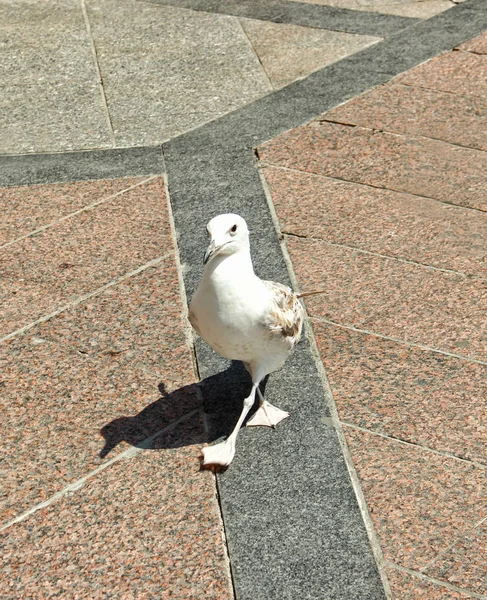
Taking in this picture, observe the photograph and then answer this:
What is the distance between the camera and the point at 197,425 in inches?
159

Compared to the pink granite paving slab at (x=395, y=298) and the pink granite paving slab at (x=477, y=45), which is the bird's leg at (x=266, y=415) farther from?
the pink granite paving slab at (x=477, y=45)

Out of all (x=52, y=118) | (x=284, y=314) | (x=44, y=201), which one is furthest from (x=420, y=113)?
(x=284, y=314)

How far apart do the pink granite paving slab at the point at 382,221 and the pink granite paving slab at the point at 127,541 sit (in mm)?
2108

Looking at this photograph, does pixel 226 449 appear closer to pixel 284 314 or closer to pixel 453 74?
pixel 284 314

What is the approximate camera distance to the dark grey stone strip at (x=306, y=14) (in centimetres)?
820

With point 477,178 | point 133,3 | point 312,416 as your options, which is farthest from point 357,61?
point 312,416

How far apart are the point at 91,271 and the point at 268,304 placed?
1.66 m

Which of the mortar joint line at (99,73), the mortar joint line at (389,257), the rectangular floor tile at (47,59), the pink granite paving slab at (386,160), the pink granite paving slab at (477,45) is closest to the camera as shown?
the mortar joint line at (389,257)

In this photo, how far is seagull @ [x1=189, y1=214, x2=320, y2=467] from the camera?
3537 millimetres

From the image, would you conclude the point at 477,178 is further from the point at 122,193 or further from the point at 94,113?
the point at 94,113

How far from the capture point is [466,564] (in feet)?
10.9

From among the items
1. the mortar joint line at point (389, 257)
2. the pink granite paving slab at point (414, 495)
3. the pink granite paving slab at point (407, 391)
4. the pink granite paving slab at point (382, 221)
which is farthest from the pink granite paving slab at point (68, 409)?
the pink granite paving slab at point (382, 221)

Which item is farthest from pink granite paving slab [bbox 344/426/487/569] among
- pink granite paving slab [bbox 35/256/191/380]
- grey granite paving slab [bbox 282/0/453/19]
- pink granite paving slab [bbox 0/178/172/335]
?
grey granite paving slab [bbox 282/0/453/19]

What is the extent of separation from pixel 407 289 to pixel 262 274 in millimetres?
825
